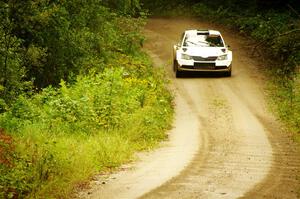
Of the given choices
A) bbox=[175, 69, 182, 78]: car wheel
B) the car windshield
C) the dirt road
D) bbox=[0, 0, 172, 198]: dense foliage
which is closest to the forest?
bbox=[0, 0, 172, 198]: dense foliage

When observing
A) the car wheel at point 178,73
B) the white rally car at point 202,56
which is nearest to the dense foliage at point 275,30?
the white rally car at point 202,56

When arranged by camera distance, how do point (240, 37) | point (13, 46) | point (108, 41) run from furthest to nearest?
point (240, 37)
point (108, 41)
point (13, 46)

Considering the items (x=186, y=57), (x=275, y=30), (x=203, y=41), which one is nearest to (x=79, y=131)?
(x=186, y=57)

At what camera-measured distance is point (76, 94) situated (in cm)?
1549

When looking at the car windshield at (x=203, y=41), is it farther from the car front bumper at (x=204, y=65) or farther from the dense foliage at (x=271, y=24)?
the dense foliage at (x=271, y=24)

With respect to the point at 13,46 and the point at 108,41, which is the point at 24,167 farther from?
the point at 108,41

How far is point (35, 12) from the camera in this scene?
16750 millimetres

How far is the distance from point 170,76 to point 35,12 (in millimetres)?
7760

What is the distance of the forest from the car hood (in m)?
1.44

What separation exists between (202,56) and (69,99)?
876 cm

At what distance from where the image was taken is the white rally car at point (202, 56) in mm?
21719

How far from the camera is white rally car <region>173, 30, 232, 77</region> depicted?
21.7 m

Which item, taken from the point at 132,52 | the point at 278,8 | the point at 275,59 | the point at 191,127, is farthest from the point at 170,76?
the point at 278,8

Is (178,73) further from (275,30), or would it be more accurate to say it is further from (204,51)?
(275,30)
